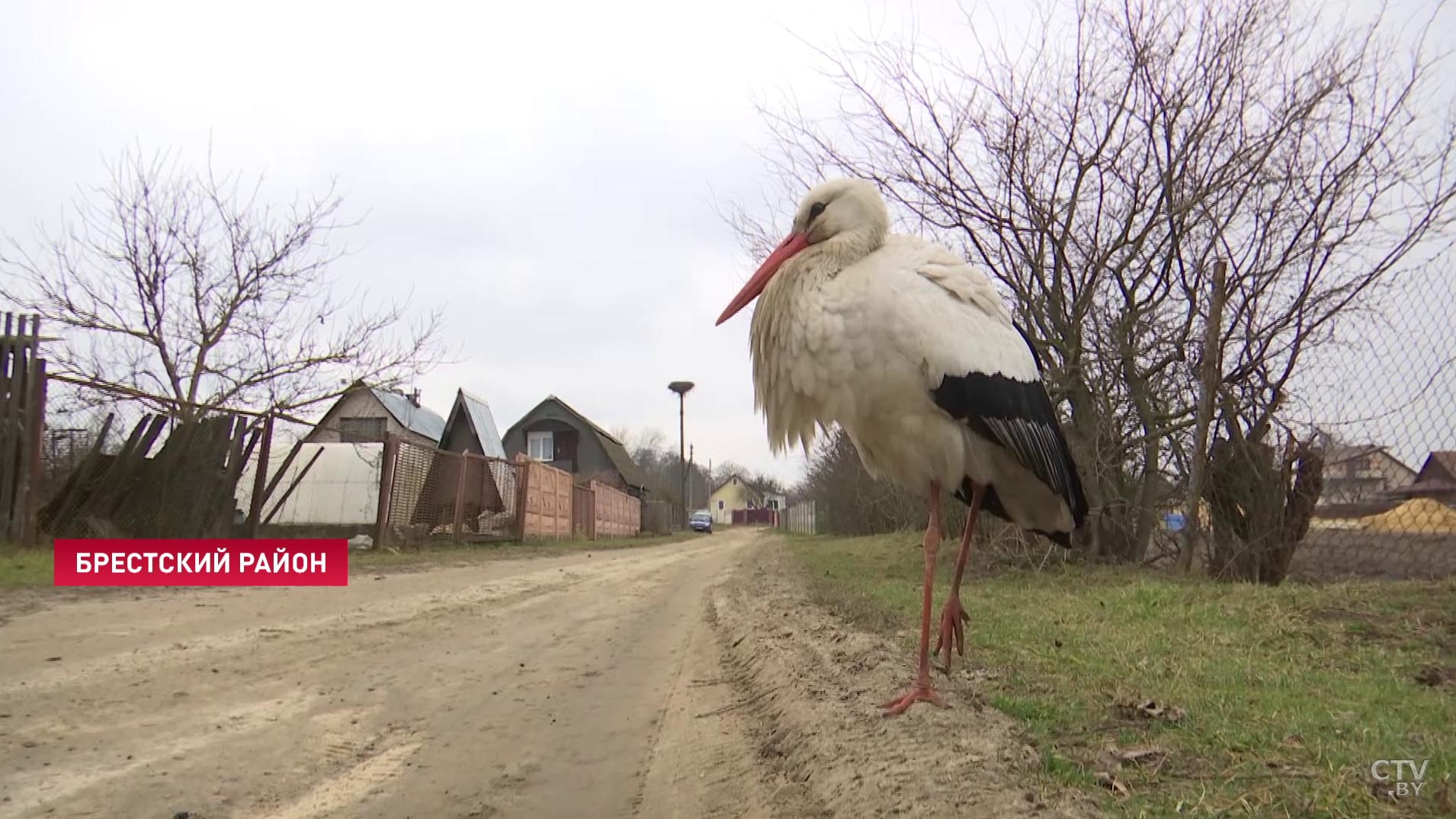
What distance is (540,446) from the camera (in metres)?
44.4

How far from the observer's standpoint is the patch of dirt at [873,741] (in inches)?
91.2

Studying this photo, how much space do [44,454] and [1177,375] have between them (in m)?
11.1

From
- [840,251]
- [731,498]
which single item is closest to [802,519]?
[840,251]

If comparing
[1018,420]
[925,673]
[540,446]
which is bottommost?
[925,673]

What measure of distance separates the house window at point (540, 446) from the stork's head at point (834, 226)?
41.3 metres

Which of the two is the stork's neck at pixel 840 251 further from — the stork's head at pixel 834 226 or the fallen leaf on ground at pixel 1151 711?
the fallen leaf on ground at pixel 1151 711

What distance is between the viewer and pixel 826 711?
340 cm

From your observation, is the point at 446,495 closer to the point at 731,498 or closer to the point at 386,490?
the point at 386,490

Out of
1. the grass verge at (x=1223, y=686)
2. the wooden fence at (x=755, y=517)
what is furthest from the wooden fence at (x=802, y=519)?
the grass verge at (x=1223, y=686)

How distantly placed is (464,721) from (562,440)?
40972 millimetres

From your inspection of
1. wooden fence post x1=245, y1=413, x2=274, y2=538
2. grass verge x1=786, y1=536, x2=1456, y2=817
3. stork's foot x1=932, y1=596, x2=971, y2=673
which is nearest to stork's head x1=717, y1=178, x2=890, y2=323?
stork's foot x1=932, y1=596, x2=971, y2=673

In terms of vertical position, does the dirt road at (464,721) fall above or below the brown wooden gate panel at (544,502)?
below

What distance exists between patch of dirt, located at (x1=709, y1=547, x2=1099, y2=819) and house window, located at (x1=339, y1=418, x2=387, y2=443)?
9.89 metres

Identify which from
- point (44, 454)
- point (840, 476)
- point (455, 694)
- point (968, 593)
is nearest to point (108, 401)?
point (44, 454)
